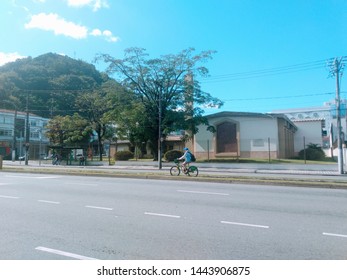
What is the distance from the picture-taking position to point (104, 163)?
37000 mm

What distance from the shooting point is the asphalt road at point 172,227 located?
4.65 metres

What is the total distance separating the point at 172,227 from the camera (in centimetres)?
Answer: 607

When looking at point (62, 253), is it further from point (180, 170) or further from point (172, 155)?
point (172, 155)

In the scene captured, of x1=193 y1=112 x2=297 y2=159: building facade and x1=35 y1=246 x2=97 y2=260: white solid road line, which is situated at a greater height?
x1=193 y1=112 x2=297 y2=159: building facade

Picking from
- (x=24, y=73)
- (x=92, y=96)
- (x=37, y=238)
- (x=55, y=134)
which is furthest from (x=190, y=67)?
(x=24, y=73)

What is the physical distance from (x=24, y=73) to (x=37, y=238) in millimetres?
68671

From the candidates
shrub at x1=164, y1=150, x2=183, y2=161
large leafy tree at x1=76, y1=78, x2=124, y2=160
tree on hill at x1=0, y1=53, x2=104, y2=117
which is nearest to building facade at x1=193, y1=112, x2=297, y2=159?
shrub at x1=164, y1=150, x2=183, y2=161

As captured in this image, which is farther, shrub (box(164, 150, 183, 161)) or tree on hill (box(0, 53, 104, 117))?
tree on hill (box(0, 53, 104, 117))

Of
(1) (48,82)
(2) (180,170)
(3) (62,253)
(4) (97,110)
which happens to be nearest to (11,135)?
(1) (48,82)

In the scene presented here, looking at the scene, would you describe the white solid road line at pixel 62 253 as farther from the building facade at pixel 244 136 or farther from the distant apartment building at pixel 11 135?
the distant apartment building at pixel 11 135

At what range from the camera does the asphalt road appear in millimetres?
4646

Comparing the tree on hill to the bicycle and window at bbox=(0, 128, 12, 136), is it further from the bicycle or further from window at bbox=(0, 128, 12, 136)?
the bicycle

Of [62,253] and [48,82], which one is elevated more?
[48,82]

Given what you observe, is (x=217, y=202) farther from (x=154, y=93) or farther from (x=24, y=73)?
(x=24, y=73)
